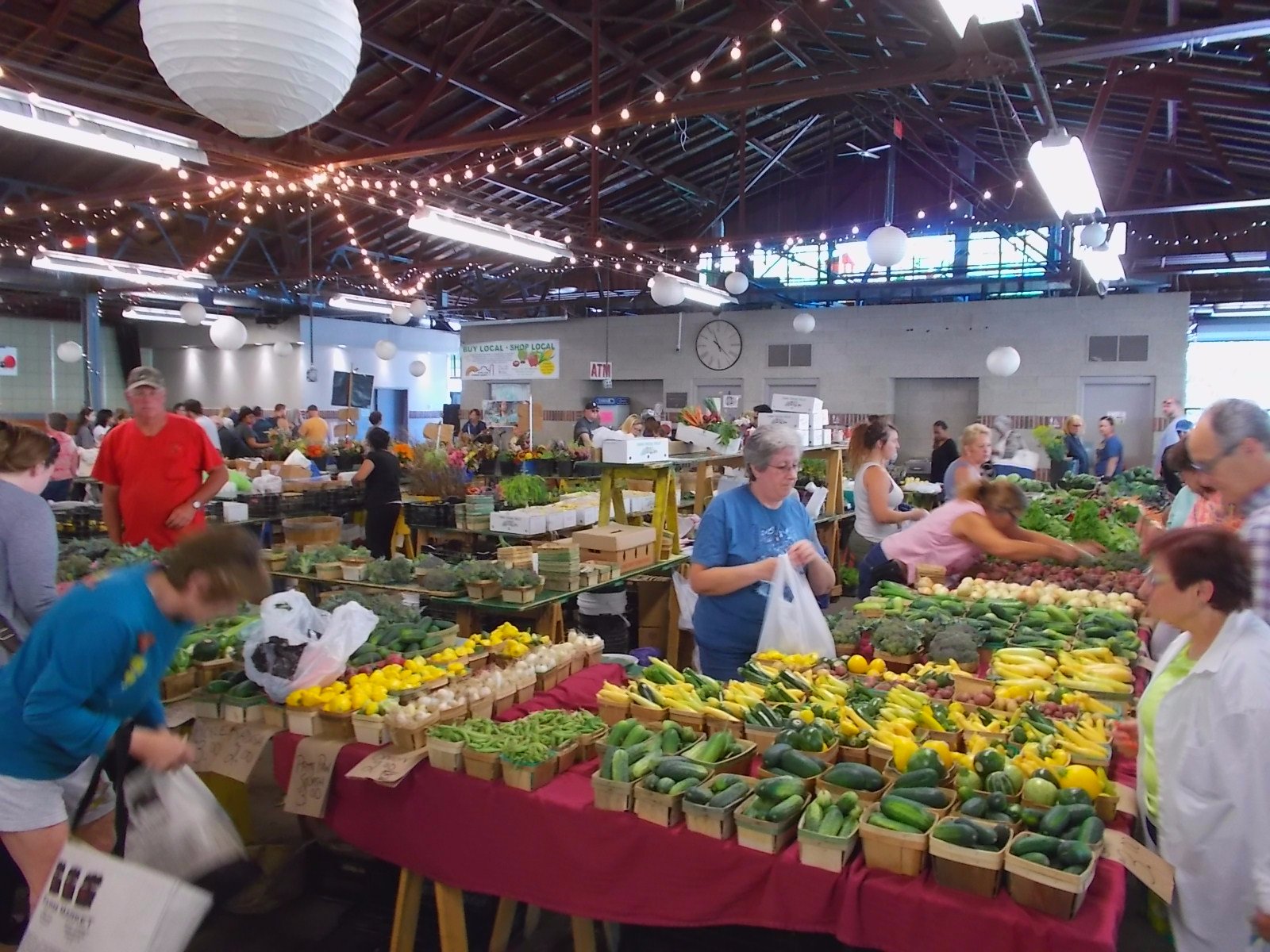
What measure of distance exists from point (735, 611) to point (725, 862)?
62.4 inches

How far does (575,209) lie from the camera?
14.4 meters

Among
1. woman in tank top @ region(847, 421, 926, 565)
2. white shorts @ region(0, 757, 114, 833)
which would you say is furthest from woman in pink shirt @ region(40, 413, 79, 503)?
woman in tank top @ region(847, 421, 926, 565)

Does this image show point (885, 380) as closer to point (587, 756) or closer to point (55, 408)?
point (587, 756)

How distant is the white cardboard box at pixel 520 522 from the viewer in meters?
6.86

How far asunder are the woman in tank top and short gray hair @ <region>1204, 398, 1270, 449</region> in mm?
2860

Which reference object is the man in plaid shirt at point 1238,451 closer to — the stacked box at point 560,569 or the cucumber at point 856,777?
the cucumber at point 856,777

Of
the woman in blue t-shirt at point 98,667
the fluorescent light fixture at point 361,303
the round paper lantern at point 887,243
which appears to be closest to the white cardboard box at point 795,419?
the round paper lantern at point 887,243

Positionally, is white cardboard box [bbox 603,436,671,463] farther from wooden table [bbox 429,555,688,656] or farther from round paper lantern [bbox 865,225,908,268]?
round paper lantern [bbox 865,225,908,268]

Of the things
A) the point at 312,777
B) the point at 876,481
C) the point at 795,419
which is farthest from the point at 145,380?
the point at 795,419

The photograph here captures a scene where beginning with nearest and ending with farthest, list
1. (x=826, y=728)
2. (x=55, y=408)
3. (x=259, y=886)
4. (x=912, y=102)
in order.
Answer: (x=826, y=728)
(x=259, y=886)
(x=912, y=102)
(x=55, y=408)

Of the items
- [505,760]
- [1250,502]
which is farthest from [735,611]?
[1250,502]

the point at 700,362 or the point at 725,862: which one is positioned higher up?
the point at 700,362

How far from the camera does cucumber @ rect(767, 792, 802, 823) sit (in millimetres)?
2209

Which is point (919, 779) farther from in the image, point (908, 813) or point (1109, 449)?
point (1109, 449)
